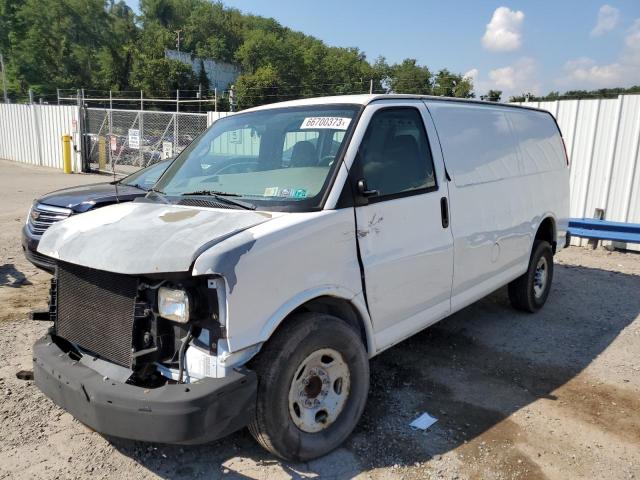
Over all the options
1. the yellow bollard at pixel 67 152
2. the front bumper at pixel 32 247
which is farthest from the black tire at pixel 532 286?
the yellow bollard at pixel 67 152

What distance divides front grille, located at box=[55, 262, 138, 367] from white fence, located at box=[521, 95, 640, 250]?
8.56 m

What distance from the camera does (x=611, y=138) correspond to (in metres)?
8.42

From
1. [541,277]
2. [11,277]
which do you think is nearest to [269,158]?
[541,277]

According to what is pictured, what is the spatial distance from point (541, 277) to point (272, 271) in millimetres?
4287

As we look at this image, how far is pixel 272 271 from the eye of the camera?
254 cm

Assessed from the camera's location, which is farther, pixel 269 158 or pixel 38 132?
pixel 38 132

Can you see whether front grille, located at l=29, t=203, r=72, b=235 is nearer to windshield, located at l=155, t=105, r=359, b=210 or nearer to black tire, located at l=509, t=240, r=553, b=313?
windshield, located at l=155, t=105, r=359, b=210

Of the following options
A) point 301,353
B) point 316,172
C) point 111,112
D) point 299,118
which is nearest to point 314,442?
point 301,353

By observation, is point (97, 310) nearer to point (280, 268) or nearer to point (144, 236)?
point (144, 236)

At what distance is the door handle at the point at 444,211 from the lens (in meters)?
3.72

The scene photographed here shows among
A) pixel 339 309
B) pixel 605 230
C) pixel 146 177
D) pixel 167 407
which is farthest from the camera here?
pixel 605 230

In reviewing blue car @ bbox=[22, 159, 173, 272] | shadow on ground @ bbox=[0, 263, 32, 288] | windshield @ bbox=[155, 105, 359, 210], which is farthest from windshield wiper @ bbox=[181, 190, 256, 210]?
shadow on ground @ bbox=[0, 263, 32, 288]

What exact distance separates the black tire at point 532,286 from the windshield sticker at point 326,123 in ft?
10.5

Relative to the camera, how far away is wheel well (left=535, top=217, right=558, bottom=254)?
18.4ft
